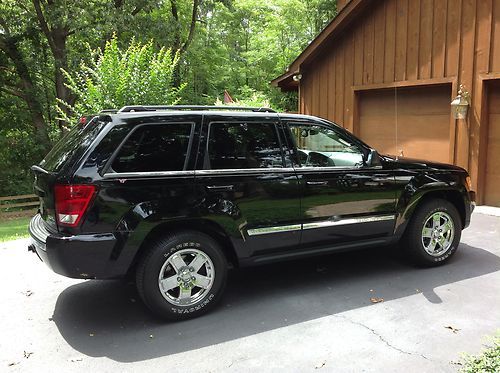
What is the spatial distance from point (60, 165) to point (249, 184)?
5.50 ft

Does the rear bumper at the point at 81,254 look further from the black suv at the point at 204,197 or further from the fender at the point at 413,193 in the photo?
the fender at the point at 413,193

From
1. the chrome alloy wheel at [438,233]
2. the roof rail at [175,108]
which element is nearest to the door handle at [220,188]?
the roof rail at [175,108]

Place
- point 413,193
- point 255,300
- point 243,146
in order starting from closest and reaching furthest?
point 243,146, point 255,300, point 413,193

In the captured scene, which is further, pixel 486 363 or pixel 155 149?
pixel 155 149

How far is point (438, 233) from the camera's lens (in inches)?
215

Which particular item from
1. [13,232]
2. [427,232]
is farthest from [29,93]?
[427,232]

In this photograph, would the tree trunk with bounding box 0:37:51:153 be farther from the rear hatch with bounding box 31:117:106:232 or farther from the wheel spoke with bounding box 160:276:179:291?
the wheel spoke with bounding box 160:276:179:291

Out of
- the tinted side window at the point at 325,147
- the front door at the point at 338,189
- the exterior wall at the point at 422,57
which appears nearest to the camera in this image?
the front door at the point at 338,189

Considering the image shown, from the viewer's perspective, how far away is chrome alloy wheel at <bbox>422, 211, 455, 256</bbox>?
542 cm

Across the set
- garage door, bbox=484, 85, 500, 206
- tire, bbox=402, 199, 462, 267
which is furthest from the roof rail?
garage door, bbox=484, 85, 500, 206

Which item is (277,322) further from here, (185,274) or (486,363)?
(486,363)

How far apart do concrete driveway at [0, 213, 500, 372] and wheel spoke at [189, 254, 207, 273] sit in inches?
18.8

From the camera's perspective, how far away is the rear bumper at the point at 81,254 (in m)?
3.73

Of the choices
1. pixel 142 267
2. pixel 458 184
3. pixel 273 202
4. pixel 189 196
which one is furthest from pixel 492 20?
pixel 142 267
